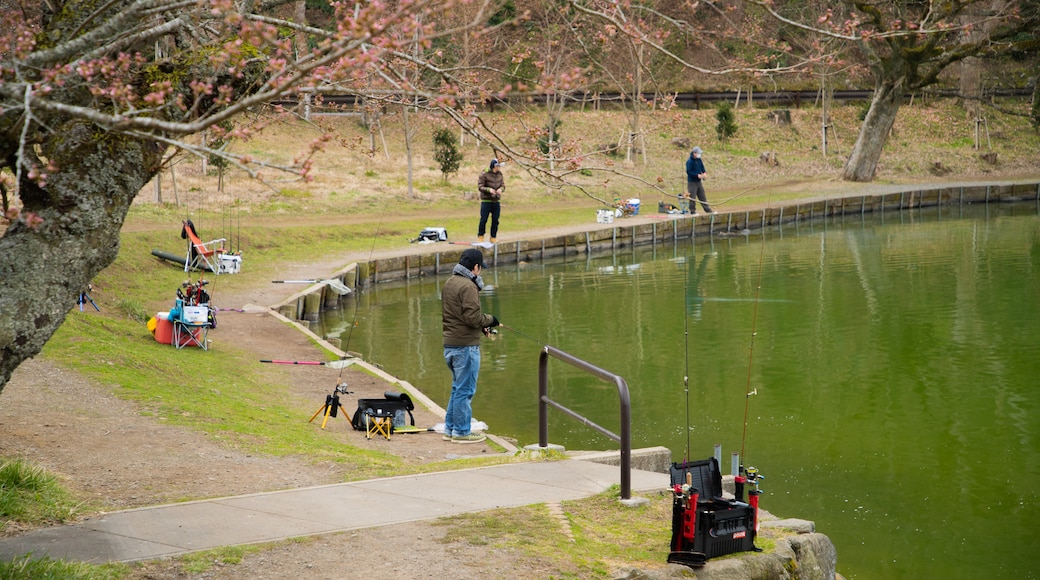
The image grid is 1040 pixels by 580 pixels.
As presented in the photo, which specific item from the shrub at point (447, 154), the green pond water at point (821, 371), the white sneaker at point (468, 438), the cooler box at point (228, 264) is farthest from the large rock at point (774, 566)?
the shrub at point (447, 154)

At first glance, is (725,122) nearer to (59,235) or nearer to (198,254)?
(198,254)

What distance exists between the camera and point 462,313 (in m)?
9.25

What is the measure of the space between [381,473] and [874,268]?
1859 centimetres

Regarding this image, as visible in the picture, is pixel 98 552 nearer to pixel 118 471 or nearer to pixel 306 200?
pixel 118 471

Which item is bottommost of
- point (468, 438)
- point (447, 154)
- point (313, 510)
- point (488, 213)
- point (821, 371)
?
point (821, 371)

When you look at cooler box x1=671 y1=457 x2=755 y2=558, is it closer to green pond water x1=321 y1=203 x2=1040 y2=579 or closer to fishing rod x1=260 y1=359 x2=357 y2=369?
green pond water x1=321 y1=203 x2=1040 y2=579

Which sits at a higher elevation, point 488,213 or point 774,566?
point 488,213

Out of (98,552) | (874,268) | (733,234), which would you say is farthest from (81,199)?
(733,234)

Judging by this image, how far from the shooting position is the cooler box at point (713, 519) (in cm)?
549

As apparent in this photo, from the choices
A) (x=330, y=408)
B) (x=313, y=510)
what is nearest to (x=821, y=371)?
(x=330, y=408)

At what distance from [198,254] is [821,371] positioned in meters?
11.4

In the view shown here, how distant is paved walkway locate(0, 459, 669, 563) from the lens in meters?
5.58

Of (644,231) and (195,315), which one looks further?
(644,231)

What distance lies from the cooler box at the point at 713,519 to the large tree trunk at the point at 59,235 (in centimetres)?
318
